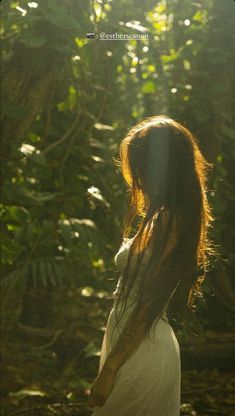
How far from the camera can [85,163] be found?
16.5 feet

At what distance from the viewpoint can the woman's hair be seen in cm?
208

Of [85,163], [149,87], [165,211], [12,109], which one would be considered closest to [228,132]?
[85,163]

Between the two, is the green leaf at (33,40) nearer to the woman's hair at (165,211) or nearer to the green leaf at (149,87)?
the woman's hair at (165,211)

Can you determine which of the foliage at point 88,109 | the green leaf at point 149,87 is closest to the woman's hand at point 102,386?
the foliage at point 88,109

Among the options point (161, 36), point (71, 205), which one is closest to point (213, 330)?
point (71, 205)

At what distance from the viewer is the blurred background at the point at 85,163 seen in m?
4.02

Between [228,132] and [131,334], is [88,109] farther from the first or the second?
[131,334]

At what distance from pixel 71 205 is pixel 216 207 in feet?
3.02

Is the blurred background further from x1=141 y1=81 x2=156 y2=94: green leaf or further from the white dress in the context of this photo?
the white dress

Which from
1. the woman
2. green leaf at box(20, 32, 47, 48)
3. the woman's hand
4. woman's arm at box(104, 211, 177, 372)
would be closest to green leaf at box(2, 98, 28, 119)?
green leaf at box(20, 32, 47, 48)

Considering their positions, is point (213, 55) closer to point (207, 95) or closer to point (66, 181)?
point (207, 95)

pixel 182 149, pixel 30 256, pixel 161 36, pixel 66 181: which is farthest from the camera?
pixel 161 36

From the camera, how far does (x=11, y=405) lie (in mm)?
4066

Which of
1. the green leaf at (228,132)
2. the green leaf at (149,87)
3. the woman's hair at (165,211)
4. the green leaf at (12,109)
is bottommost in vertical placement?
the woman's hair at (165,211)
